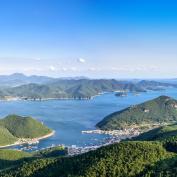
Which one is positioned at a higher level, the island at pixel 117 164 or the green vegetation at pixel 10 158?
the island at pixel 117 164

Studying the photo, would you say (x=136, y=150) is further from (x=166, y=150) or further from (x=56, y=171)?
(x=56, y=171)

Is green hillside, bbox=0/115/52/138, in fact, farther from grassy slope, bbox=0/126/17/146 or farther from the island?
the island

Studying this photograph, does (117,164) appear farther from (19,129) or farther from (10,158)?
(19,129)

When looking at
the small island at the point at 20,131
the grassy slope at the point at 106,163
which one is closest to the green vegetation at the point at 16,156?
the grassy slope at the point at 106,163

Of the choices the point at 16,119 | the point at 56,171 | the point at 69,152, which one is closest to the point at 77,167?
the point at 56,171

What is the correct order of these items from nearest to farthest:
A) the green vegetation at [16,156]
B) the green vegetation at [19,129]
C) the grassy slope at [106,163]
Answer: the grassy slope at [106,163] → the green vegetation at [16,156] → the green vegetation at [19,129]

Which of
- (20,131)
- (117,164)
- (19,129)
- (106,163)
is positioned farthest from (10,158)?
(19,129)

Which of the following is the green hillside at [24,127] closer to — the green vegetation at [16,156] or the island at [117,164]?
the green vegetation at [16,156]

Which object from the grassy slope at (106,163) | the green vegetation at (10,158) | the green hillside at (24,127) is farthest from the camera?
the green hillside at (24,127)
